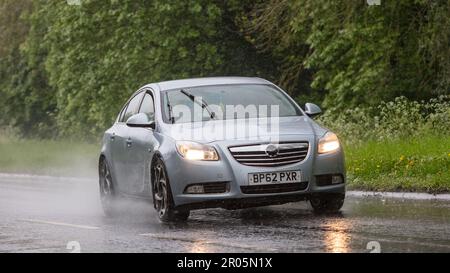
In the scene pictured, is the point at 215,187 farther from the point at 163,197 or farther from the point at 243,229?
the point at 163,197

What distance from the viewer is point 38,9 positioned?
145ft

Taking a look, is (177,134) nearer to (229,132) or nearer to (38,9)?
(229,132)

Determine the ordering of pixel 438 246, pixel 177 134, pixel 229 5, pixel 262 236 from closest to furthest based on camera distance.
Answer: pixel 438 246 < pixel 262 236 < pixel 177 134 < pixel 229 5

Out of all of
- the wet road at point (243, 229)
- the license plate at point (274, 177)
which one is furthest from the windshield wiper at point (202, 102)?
the license plate at point (274, 177)

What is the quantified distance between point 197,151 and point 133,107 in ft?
10.3

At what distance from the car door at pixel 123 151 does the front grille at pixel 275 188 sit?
2467mm

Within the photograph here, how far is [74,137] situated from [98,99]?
6140mm

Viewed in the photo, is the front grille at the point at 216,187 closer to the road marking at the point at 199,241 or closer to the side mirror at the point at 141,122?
the road marking at the point at 199,241

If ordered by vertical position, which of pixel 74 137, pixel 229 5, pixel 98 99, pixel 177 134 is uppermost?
pixel 177 134

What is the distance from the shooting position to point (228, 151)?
13000mm

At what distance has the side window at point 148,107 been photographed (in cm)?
1489

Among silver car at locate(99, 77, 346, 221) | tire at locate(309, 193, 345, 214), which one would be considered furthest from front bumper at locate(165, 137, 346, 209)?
tire at locate(309, 193, 345, 214)

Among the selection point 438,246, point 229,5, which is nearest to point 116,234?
point 438,246

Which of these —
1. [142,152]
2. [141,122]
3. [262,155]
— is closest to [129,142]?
[142,152]
